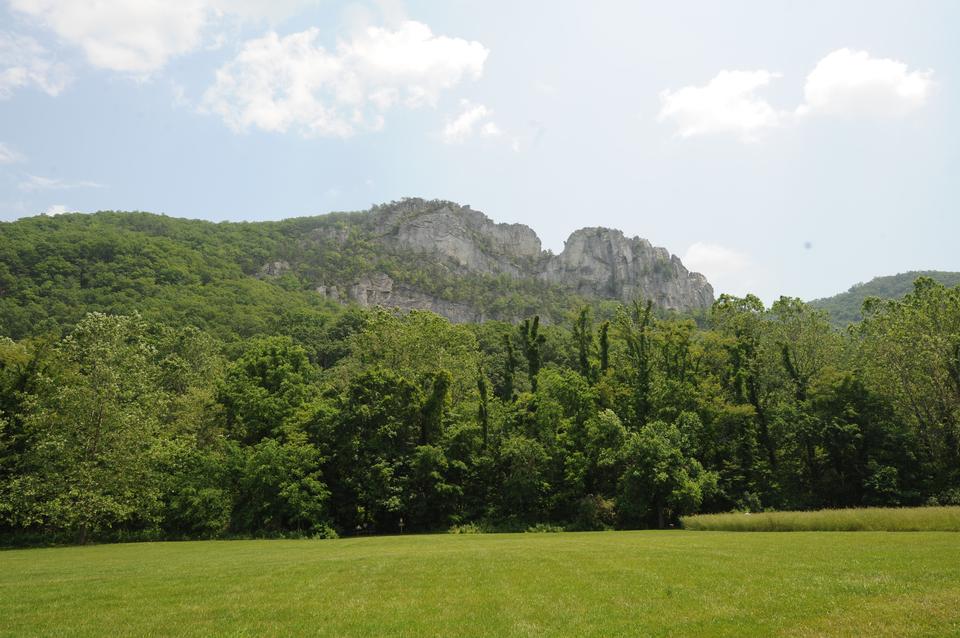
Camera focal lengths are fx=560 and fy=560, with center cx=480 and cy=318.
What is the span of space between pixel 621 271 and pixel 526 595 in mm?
182110

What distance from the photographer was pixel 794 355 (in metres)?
46.9

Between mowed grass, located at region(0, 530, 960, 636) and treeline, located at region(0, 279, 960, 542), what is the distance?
18.3 metres

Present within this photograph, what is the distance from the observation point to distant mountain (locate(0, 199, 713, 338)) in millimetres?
78812

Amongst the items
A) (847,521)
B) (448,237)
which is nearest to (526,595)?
(847,521)

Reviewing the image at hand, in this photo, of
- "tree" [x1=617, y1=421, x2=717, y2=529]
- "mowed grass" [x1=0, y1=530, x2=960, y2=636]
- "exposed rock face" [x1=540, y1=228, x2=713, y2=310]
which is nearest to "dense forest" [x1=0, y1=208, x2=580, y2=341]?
"exposed rock face" [x1=540, y1=228, x2=713, y2=310]

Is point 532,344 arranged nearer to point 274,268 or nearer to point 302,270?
point 274,268

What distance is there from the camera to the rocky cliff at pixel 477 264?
14912 cm

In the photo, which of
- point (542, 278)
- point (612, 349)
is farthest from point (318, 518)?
point (542, 278)

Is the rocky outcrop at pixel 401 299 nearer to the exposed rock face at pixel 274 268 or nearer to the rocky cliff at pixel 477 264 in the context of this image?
the rocky cliff at pixel 477 264

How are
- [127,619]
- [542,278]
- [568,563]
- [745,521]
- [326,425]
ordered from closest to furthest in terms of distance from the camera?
[127,619] → [568,563] → [745,521] → [326,425] → [542,278]

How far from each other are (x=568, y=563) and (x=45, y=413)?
3436 cm

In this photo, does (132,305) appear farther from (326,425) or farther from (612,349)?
(612,349)

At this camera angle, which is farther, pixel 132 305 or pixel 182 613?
pixel 132 305

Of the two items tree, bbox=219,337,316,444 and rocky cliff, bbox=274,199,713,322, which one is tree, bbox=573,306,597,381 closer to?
tree, bbox=219,337,316,444
